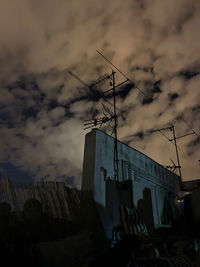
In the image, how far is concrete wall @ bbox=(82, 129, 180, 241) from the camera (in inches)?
231

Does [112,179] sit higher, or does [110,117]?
[110,117]

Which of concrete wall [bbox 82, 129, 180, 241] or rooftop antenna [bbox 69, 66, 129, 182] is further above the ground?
rooftop antenna [bbox 69, 66, 129, 182]

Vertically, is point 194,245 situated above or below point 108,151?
below

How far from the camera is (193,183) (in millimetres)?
12383

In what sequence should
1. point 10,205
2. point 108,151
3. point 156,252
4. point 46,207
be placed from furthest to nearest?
point 108,151 < point 46,207 < point 10,205 < point 156,252

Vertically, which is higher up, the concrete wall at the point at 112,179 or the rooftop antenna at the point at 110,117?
the rooftop antenna at the point at 110,117

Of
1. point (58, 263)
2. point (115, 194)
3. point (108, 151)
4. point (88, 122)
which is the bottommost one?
point (58, 263)

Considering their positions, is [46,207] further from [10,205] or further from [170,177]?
[170,177]

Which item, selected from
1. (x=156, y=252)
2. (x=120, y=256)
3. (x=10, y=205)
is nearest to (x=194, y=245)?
(x=156, y=252)

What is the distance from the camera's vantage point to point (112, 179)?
255 inches

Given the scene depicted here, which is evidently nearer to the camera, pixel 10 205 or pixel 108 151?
pixel 10 205

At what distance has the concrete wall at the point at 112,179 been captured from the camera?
587 cm

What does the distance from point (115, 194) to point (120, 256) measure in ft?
10.4

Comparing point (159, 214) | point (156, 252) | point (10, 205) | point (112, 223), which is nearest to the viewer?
point (156, 252)
